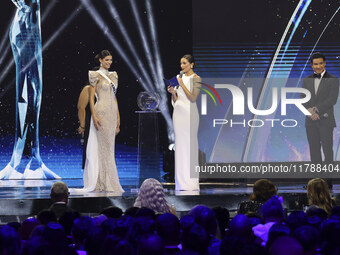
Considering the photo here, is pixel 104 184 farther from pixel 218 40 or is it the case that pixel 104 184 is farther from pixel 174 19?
pixel 174 19

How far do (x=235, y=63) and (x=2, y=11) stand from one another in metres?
3.50

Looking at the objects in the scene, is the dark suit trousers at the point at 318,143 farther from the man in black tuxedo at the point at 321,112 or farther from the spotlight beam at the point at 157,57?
the spotlight beam at the point at 157,57

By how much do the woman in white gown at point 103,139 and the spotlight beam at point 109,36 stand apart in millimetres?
2493

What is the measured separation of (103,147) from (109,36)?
9.46ft

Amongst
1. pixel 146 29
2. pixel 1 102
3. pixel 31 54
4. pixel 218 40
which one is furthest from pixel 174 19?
pixel 1 102

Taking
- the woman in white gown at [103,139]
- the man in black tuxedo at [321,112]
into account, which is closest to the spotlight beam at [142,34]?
the woman in white gown at [103,139]

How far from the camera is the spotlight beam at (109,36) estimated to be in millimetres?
9734

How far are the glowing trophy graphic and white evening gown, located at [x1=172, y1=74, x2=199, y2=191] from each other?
10.3ft

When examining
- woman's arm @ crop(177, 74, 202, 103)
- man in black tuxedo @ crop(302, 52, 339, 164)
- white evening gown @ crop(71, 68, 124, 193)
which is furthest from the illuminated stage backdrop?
man in black tuxedo @ crop(302, 52, 339, 164)

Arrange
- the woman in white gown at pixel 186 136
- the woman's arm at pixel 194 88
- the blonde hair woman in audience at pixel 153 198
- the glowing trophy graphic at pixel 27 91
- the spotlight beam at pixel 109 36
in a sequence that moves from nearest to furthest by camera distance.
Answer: the blonde hair woman in audience at pixel 153 198
the woman's arm at pixel 194 88
the woman in white gown at pixel 186 136
the glowing trophy graphic at pixel 27 91
the spotlight beam at pixel 109 36

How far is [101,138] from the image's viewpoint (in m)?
7.31

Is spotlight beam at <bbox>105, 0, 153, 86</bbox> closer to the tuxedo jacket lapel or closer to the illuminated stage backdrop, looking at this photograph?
the illuminated stage backdrop

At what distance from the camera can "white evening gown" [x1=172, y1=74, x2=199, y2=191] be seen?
7.14 meters

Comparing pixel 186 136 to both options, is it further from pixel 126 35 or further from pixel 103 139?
pixel 126 35
